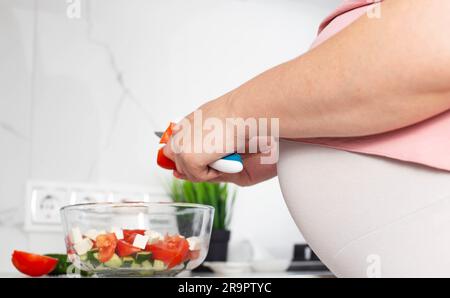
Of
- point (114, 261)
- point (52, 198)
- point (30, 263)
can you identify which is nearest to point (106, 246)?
point (114, 261)

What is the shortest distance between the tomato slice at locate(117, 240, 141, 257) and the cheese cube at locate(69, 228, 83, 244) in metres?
0.07

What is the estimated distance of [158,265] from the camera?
2.33 ft

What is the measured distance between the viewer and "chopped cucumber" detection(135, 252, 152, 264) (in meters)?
0.69

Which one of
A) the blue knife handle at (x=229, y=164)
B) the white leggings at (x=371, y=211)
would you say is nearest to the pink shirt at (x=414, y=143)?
the white leggings at (x=371, y=211)

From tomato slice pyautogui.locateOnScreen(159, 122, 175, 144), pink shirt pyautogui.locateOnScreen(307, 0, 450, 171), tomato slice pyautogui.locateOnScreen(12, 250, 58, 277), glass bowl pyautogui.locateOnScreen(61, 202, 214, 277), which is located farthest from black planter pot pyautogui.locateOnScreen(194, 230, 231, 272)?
pink shirt pyautogui.locateOnScreen(307, 0, 450, 171)

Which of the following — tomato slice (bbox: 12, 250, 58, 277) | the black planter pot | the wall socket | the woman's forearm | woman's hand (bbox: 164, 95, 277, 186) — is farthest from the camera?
the black planter pot

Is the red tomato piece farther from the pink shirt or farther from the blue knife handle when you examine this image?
the pink shirt

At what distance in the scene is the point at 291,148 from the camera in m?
0.58

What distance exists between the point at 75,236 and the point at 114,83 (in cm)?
99

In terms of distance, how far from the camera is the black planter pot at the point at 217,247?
1616mm

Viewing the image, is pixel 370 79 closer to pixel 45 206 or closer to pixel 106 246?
pixel 106 246
